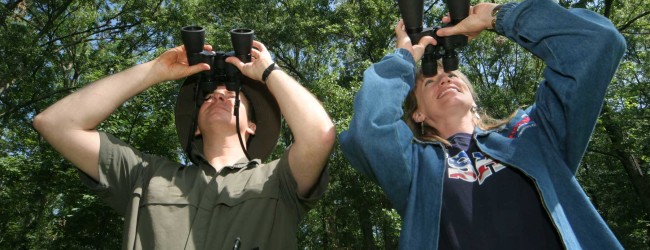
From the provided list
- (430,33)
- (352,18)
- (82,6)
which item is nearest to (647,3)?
(352,18)

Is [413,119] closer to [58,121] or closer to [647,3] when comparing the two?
[58,121]

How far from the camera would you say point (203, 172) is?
2.52m

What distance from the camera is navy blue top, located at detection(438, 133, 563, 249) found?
1.84 m

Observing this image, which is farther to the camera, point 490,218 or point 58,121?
point 58,121

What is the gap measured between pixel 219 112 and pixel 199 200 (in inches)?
22.8

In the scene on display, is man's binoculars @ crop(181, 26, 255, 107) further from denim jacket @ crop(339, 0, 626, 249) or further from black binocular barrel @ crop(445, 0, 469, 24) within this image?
black binocular barrel @ crop(445, 0, 469, 24)

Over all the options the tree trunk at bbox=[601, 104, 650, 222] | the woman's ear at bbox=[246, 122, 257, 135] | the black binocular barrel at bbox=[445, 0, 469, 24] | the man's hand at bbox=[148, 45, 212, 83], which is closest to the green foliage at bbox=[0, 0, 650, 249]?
the tree trunk at bbox=[601, 104, 650, 222]

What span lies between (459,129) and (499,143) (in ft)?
1.10

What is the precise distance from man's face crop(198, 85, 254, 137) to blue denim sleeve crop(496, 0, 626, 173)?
1.43 metres

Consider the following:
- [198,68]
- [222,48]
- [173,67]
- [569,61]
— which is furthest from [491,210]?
[222,48]

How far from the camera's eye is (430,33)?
2525mm

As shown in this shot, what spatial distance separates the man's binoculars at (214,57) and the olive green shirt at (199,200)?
455 millimetres

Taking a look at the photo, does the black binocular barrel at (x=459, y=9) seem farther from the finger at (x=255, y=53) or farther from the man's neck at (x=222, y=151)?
the man's neck at (x=222, y=151)

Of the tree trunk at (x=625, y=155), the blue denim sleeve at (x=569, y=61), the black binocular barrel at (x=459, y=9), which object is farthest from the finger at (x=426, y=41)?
the tree trunk at (x=625, y=155)
